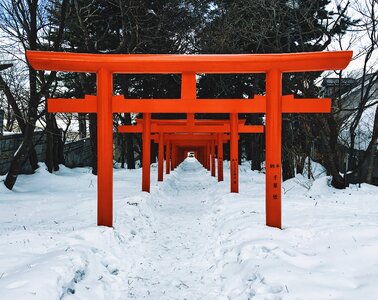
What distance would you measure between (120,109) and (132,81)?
739 inches

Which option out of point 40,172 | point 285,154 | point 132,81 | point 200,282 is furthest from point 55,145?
point 200,282

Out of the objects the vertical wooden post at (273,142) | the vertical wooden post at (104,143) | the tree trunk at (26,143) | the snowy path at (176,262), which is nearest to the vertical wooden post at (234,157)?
the snowy path at (176,262)

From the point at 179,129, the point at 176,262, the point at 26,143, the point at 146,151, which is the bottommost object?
the point at 176,262

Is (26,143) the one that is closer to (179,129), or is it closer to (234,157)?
(179,129)

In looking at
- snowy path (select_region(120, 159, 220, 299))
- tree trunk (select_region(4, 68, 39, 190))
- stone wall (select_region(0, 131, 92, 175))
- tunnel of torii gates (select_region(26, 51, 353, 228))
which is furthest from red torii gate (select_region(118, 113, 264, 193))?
stone wall (select_region(0, 131, 92, 175))

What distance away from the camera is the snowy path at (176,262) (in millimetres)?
4098

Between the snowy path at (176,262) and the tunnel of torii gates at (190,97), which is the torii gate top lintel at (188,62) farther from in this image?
the snowy path at (176,262)

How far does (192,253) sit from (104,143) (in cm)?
232

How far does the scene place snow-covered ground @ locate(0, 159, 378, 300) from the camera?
11.3 ft

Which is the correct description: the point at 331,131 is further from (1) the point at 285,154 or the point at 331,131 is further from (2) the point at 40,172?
(2) the point at 40,172

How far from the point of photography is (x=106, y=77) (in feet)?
19.6

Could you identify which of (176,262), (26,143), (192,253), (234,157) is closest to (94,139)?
(26,143)

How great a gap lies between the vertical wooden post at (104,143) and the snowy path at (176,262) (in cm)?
84

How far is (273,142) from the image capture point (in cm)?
588
